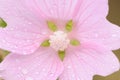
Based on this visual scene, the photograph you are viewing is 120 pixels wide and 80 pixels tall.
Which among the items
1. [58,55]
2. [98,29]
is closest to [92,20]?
[98,29]

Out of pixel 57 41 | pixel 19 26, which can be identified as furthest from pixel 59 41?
pixel 19 26

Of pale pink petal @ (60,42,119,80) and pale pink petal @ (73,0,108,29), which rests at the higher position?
pale pink petal @ (73,0,108,29)

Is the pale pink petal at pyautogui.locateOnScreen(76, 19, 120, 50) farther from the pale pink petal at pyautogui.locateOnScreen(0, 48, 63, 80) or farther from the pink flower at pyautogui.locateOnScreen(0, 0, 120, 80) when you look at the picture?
the pale pink petal at pyautogui.locateOnScreen(0, 48, 63, 80)

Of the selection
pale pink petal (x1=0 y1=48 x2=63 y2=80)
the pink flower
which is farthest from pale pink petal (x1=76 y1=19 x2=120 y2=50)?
pale pink petal (x1=0 y1=48 x2=63 y2=80)

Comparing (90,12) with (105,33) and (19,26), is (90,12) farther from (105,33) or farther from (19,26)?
(19,26)

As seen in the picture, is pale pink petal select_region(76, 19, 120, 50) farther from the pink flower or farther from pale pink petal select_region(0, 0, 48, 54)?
pale pink petal select_region(0, 0, 48, 54)

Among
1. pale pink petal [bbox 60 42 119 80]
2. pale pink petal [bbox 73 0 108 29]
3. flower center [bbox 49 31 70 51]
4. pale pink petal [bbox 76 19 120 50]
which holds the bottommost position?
pale pink petal [bbox 60 42 119 80]

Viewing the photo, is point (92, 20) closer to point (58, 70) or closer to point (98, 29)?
point (98, 29)
